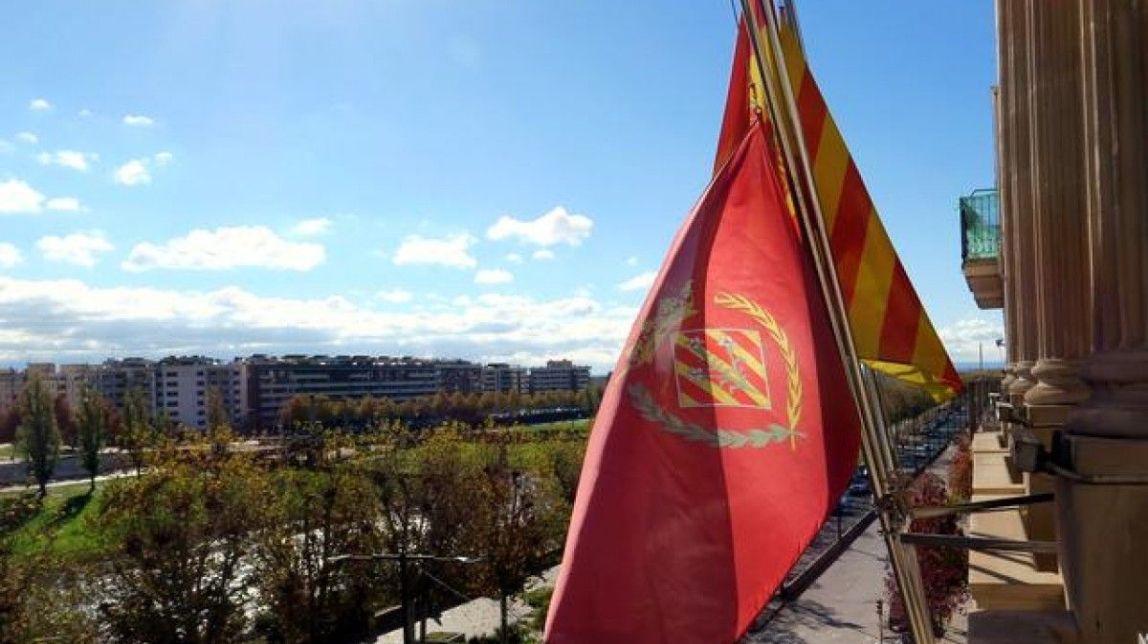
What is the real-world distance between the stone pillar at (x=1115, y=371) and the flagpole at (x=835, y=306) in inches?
39.6

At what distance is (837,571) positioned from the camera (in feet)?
154

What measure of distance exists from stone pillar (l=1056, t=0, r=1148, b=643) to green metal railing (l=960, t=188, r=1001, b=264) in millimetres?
12003

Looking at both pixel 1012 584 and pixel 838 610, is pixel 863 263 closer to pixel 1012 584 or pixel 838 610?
pixel 1012 584

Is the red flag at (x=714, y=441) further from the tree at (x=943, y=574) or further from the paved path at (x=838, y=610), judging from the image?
the paved path at (x=838, y=610)

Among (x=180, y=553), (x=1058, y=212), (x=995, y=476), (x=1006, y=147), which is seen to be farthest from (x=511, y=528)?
(x=1058, y=212)

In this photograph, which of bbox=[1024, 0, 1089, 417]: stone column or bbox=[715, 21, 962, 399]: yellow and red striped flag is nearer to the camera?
bbox=[715, 21, 962, 399]: yellow and red striped flag

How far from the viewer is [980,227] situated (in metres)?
17.5

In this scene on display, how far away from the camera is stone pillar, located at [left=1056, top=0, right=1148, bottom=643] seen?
499cm

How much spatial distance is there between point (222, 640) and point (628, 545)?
28139 millimetres

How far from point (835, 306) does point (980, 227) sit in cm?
1389

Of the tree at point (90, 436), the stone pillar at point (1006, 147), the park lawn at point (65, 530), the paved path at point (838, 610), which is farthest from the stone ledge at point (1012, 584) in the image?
the tree at point (90, 436)

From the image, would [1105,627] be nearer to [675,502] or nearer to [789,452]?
[789,452]

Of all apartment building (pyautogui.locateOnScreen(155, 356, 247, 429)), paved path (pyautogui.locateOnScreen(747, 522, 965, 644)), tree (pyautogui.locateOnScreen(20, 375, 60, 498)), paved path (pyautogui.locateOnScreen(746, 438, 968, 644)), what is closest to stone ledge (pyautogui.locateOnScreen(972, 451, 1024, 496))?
paved path (pyautogui.locateOnScreen(746, 438, 968, 644))

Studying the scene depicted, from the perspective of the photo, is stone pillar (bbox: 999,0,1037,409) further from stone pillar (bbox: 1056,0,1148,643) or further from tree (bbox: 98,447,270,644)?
tree (bbox: 98,447,270,644)
